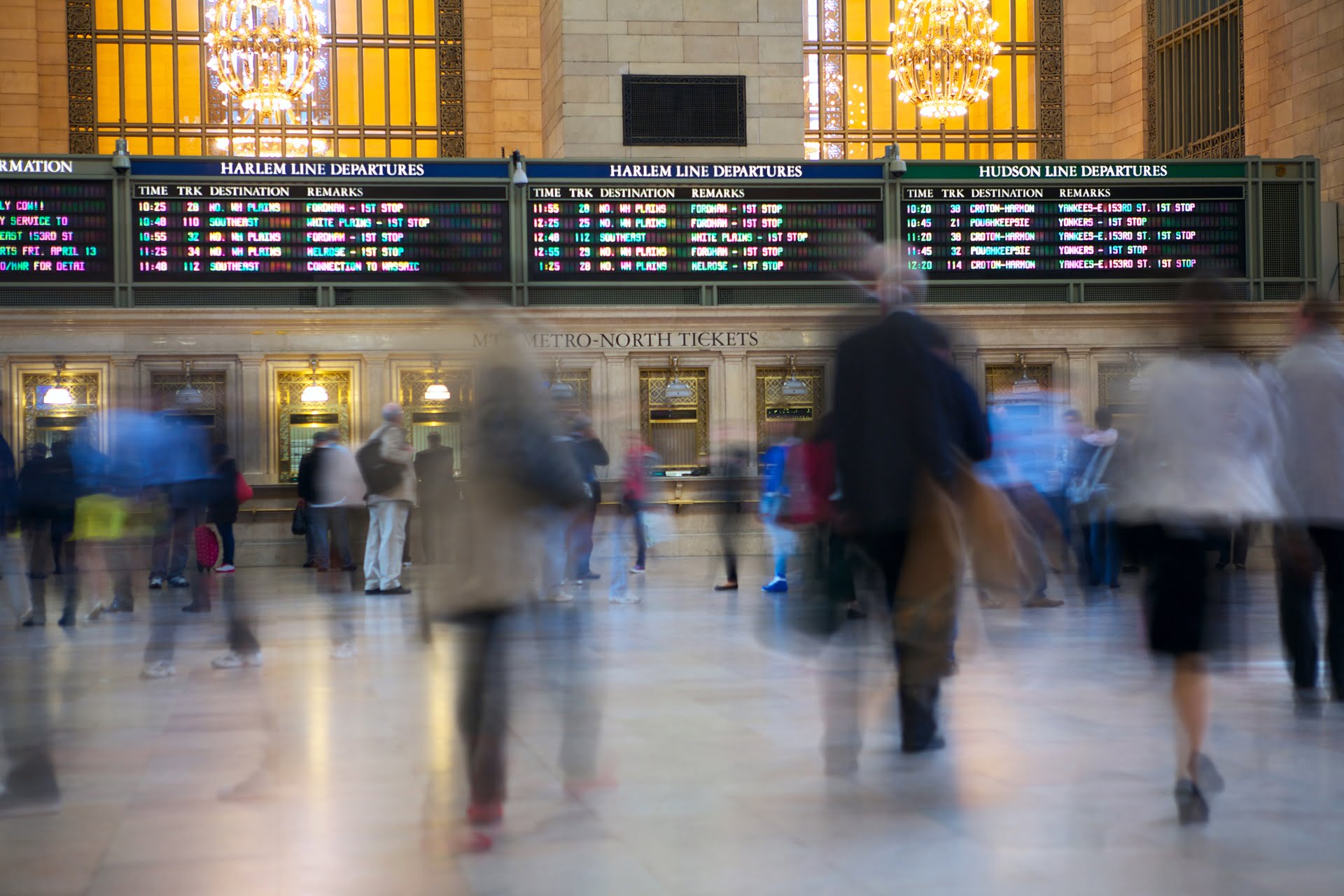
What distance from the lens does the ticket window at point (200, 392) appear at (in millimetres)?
16125

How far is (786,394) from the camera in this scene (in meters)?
17.4

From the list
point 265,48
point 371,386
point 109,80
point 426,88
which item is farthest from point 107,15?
point 371,386

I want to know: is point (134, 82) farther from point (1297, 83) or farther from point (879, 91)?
Result: point (1297, 83)

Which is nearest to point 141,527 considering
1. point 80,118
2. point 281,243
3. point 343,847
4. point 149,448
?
point 149,448

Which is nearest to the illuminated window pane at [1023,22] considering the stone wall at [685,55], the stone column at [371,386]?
the stone wall at [685,55]

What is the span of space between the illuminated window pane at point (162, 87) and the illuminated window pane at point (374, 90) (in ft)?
11.5

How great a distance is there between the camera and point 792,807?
4.76 meters

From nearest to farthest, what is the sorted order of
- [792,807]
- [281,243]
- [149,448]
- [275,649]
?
[792,807] < [149,448] < [275,649] < [281,243]

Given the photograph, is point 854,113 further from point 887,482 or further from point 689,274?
point 887,482

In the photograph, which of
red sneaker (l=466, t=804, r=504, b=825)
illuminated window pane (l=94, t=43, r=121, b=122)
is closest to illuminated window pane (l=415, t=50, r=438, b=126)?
illuminated window pane (l=94, t=43, r=121, b=122)

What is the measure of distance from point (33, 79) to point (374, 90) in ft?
19.7

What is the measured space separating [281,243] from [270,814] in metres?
12.9

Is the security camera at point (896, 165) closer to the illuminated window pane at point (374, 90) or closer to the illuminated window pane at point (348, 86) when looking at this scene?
the illuminated window pane at point (374, 90)

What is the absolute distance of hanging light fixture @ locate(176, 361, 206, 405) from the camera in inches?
633
